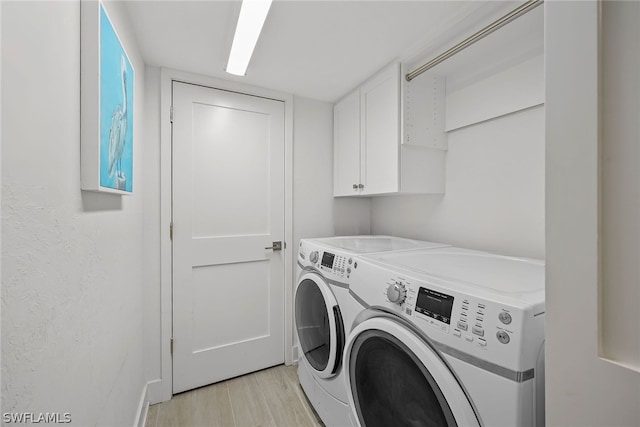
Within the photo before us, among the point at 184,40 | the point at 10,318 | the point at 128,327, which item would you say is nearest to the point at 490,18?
the point at 184,40

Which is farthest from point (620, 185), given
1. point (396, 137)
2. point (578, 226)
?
point (396, 137)

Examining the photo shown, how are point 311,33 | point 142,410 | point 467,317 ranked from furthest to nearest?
point 142,410 < point 311,33 < point 467,317

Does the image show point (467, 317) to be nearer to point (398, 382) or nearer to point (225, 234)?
point (398, 382)

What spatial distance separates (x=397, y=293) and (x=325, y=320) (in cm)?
66

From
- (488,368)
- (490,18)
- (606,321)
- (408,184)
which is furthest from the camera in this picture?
(408,184)

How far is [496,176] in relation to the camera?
1.58m

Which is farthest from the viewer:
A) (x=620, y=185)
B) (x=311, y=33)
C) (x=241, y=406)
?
(x=241, y=406)

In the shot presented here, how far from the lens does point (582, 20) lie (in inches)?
15.8

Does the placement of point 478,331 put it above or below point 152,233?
below

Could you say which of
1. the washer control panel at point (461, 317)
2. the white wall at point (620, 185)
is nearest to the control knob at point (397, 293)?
the washer control panel at point (461, 317)

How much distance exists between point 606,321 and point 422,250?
1201 mm

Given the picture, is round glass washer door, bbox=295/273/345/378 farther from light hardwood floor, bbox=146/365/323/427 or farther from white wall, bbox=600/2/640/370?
white wall, bbox=600/2/640/370

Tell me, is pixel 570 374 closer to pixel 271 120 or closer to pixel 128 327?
pixel 128 327

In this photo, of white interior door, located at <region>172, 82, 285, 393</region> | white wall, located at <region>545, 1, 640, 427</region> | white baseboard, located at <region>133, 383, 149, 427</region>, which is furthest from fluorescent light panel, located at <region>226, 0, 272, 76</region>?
white baseboard, located at <region>133, 383, 149, 427</region>
